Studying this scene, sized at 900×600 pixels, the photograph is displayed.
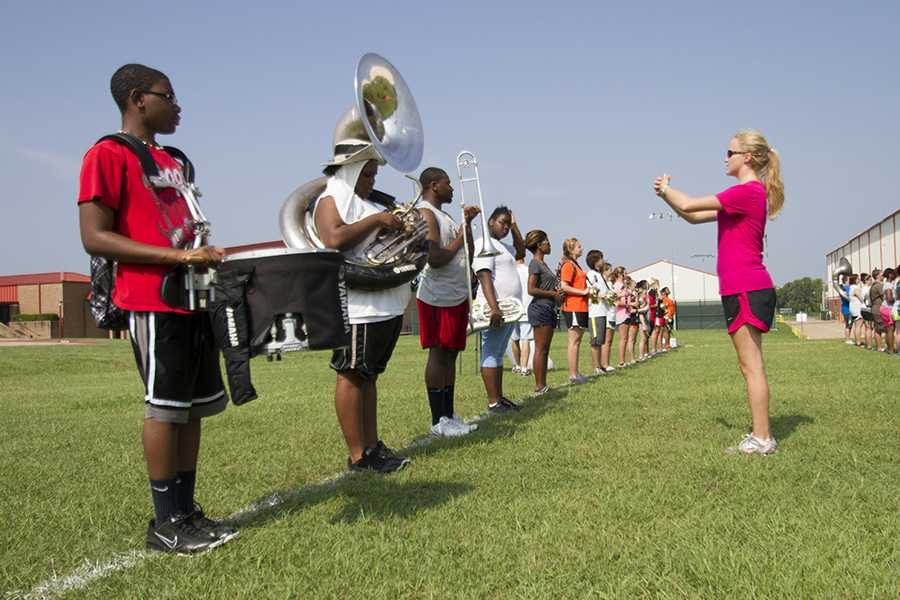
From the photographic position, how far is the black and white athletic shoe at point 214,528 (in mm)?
3363

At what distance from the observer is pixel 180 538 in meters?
3.27

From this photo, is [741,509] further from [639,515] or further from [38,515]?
[38,515]

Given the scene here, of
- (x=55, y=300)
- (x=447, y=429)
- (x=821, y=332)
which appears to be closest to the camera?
(x=447, y=429)

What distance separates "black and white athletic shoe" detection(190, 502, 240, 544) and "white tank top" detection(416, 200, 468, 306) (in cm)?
298

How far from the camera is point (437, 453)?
5246 millimetres

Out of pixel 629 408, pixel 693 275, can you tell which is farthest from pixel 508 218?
pixel 693 275

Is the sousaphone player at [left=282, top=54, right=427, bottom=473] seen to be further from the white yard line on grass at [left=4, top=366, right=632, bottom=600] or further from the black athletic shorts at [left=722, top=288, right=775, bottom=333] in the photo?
the black athletic shorts at [left=722, top=288, right=775, bottom=333]

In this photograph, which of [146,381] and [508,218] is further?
[508,218]

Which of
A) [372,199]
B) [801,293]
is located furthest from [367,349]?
[801,293]

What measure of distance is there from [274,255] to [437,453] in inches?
96.3

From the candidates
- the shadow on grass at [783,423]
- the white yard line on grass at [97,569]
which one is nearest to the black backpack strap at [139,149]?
the white yard line on grass at [97,569]

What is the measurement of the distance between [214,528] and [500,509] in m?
1.27

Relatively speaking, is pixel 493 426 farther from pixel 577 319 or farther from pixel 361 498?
pixel 577 319

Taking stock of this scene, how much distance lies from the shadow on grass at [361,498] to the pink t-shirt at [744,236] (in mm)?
2272
